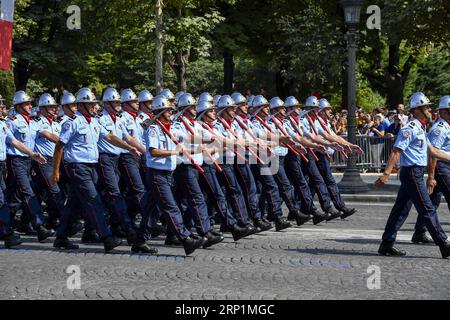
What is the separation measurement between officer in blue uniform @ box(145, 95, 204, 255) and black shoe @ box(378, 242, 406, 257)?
2203 millimetres

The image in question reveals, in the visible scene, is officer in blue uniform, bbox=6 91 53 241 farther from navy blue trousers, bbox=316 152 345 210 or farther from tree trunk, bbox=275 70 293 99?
tree trunk, bbox=275 70 293 99

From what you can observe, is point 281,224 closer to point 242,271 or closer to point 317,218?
point 317,218

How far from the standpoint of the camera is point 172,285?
947 centimetres

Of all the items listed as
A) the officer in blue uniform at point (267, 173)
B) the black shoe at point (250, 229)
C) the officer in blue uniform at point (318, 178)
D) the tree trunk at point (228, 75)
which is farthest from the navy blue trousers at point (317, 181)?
the tree trunk at point (228, 75)

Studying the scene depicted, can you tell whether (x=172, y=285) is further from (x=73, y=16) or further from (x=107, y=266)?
(x=73, y=16)

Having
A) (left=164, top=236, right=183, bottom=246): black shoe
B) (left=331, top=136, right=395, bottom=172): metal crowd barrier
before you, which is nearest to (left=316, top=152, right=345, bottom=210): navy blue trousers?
(left=164, top=236, right=183, bottom=246): black shoe

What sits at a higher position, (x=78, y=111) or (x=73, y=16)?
(x=73, y=16)

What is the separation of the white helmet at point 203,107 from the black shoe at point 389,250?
9.74ft

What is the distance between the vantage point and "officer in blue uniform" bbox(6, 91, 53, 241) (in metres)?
13.3

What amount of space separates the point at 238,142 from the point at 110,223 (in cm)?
213

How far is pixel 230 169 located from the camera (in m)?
13.3

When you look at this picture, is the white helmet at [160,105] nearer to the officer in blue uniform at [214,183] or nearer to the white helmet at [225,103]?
the officer in blue uniform at [214,183]
